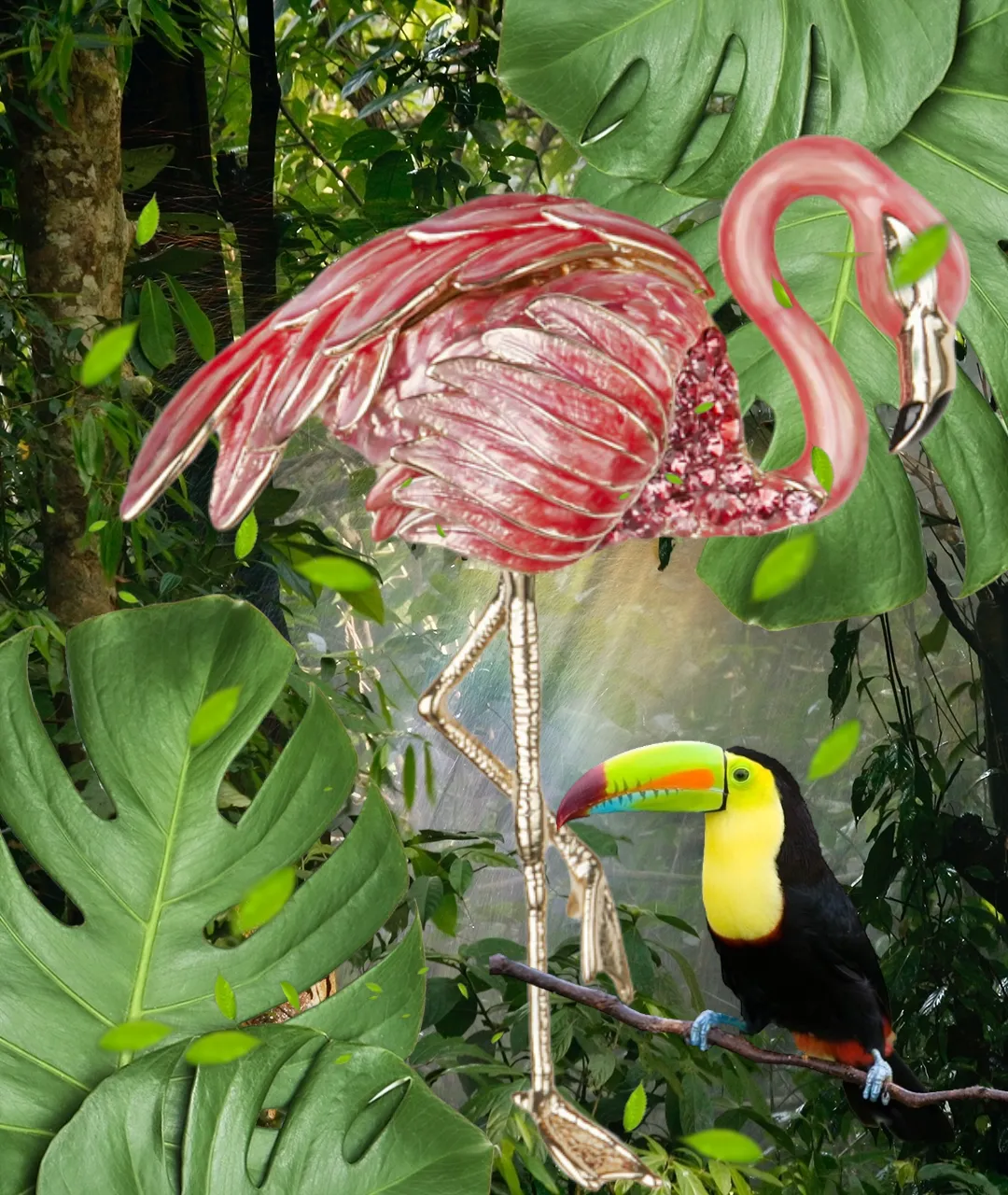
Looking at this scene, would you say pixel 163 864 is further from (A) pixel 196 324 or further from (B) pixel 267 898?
(A) pixel 196 324

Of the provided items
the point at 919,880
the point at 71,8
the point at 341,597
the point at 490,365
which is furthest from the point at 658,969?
the point at 71,8

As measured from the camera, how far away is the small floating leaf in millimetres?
1087

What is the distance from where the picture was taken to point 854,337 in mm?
1133

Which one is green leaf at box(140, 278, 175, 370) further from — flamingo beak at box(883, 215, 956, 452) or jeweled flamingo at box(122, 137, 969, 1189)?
flamingo beak at box(883, 215, 956, 452)

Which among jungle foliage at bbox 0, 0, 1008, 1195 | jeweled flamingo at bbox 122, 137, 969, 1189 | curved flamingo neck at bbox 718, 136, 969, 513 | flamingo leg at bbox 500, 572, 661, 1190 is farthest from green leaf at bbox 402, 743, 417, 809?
curved flamingo neck at bbox 718, 136, 969, 513

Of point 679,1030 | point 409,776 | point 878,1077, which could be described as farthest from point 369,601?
point 878,1077

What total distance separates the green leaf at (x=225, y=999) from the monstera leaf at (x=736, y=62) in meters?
0.84

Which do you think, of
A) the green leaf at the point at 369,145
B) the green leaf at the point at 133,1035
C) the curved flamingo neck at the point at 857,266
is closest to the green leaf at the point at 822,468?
the curved flamingo neck at the point at 857,266

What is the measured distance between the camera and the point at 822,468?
3.58 ft

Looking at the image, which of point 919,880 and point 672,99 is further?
point 919,880

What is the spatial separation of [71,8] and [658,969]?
1.07 metres

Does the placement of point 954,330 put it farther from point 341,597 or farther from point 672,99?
point 341,597

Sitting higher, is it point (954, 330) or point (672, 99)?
point (672, 99)

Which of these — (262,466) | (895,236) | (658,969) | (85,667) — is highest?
(895,236)
